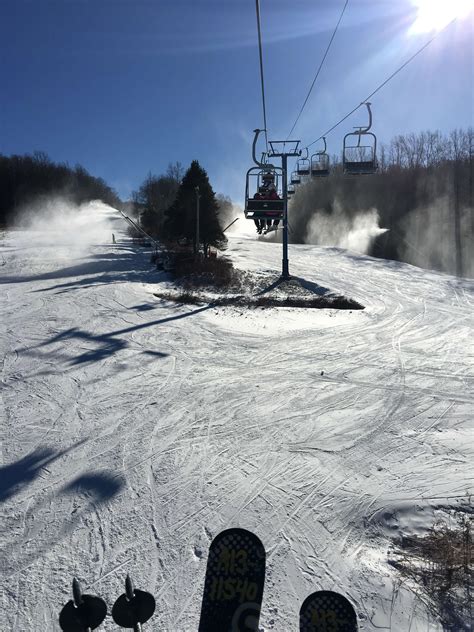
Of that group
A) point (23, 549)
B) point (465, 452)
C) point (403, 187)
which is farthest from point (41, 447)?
point (403, 187)

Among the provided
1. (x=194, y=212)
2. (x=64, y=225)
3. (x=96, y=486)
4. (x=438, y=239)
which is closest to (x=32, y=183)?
(x=64, y=225)

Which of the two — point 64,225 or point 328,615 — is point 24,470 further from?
point 64,225

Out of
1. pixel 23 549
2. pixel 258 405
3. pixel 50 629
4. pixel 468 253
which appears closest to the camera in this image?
pixel 50 629

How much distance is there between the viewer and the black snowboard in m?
2.71

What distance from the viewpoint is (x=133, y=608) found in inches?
89.2

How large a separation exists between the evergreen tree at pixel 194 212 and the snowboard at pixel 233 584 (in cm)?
2960

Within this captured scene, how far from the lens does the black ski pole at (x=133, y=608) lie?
222 cm

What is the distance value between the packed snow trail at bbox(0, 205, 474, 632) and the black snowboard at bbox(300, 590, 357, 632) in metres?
1.10

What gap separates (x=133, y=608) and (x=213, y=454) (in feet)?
14.2

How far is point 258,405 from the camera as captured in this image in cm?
855

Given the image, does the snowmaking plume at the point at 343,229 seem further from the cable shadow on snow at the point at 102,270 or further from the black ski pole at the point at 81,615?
the black ski pole at the point at 81,615

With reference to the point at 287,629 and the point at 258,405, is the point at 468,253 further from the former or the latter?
the point at 287,629

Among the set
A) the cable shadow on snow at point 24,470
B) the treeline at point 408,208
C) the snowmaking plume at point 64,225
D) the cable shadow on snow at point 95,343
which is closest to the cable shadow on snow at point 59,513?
the cable shadow on snow at point 24,470

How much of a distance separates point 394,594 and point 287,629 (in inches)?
47.3
